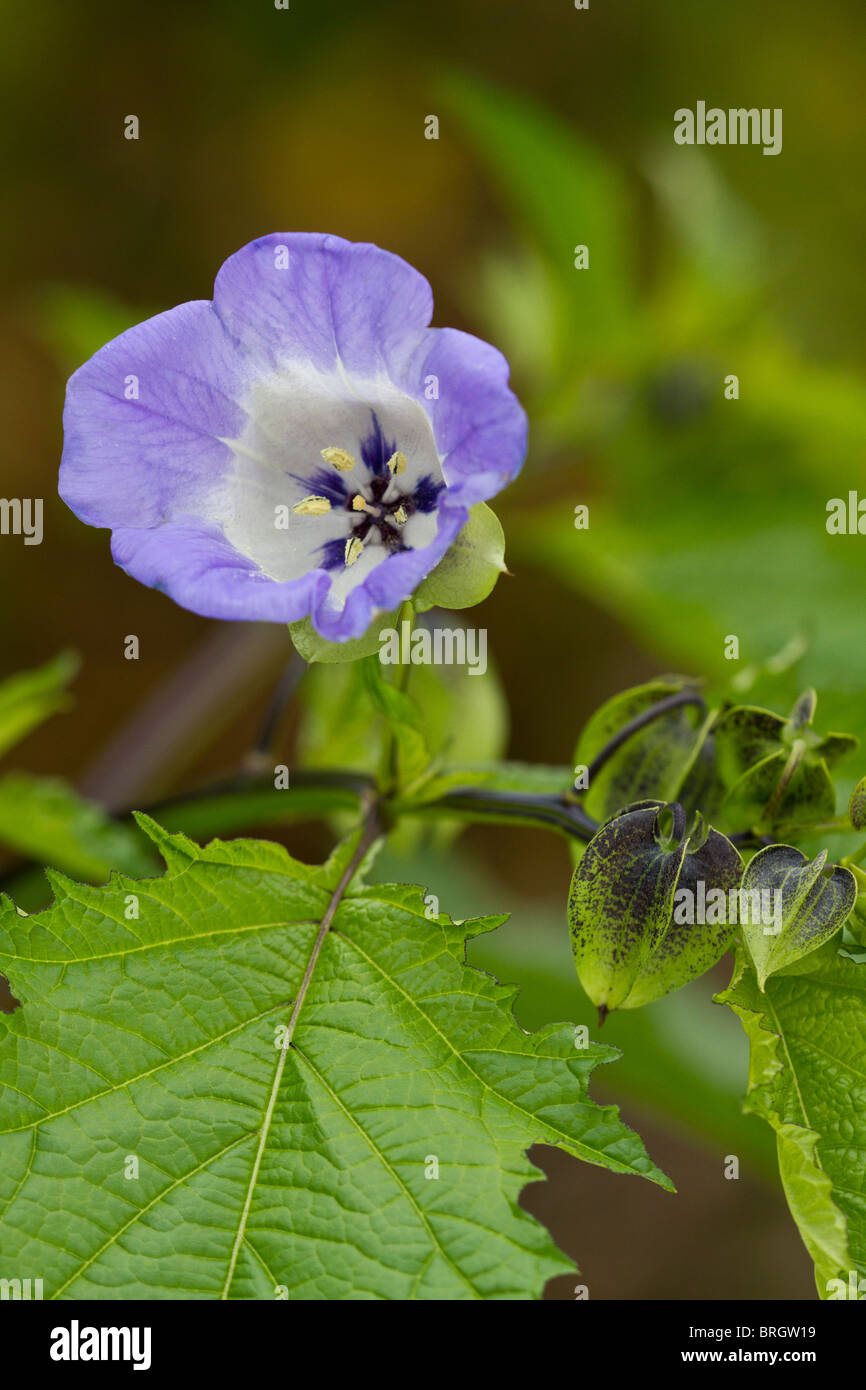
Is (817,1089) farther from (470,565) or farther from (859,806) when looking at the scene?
(470,565)

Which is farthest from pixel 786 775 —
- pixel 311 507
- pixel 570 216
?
pixel 570 216

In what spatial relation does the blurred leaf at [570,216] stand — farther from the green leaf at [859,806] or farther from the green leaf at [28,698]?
→ the green leaf at [859,806]

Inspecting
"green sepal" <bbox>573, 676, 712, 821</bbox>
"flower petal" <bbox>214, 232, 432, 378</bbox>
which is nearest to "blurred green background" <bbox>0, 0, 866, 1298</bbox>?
"green sepal" <bbox>573, 676, 712, 821</bbox>

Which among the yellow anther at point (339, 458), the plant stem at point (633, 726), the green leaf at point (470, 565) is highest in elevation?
the yellow anther at point (339, 458)

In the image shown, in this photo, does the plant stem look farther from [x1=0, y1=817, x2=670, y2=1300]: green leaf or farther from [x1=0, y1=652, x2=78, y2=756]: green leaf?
[x1=0, y1=652, x2=78, y2=756]: green leaf

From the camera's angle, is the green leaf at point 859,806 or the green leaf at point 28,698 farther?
the green leaf at point 28,698

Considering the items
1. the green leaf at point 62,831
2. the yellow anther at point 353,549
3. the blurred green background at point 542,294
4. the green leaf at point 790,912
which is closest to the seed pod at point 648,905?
the green leaf at point 790,912
